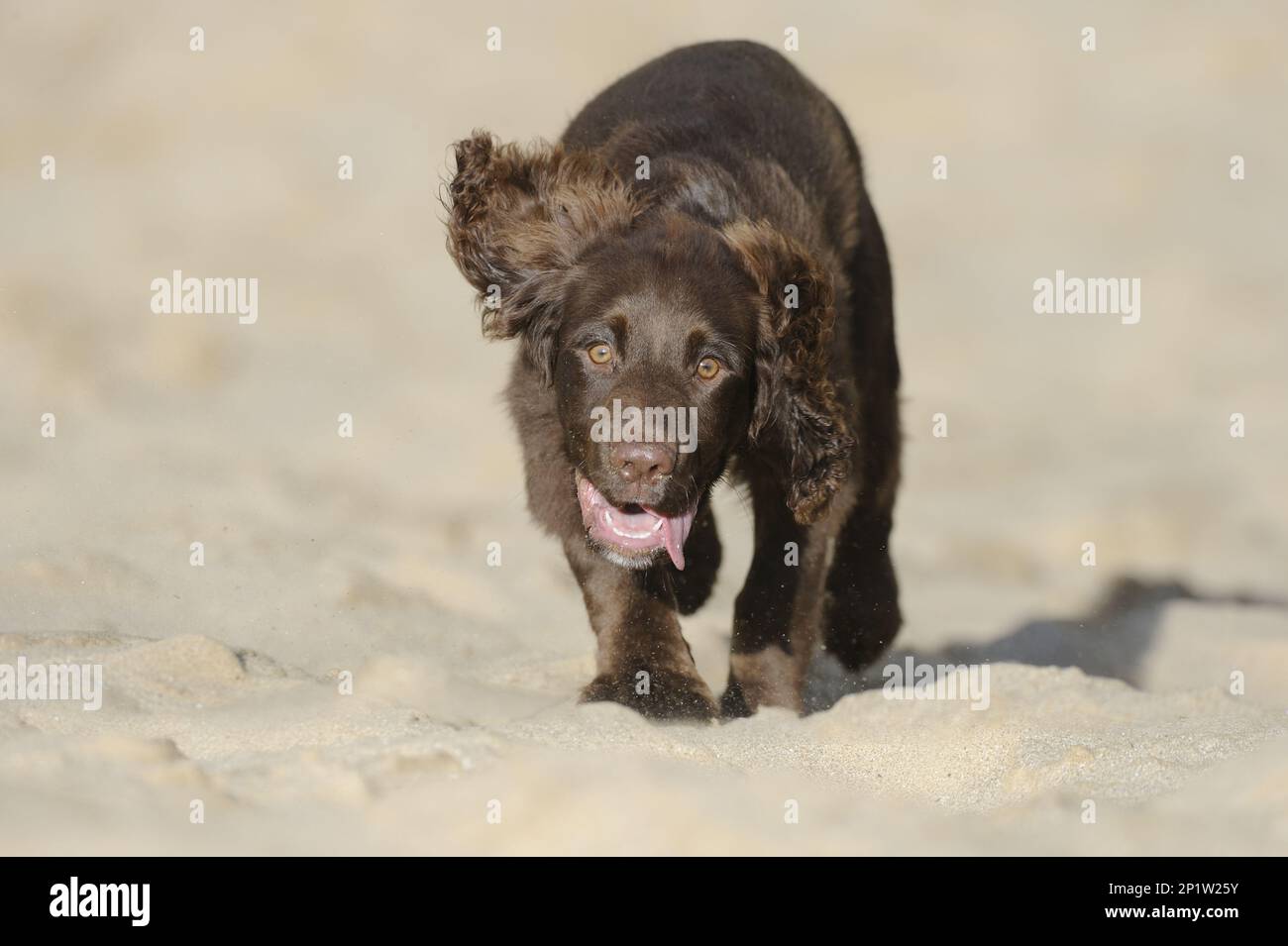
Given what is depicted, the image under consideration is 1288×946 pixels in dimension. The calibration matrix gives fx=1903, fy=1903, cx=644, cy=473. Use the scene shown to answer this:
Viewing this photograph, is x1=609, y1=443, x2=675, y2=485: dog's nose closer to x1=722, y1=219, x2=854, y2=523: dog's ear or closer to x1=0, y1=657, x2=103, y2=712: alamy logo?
x1=722, y1=219, x2=854, y2=523: dog's ear

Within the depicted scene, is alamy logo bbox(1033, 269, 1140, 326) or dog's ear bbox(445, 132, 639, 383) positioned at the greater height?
alamy logo bbox(1033, 269, 1140, 326)

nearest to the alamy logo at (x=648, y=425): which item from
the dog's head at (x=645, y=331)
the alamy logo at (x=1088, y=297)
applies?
the dog's head at (x=645, y=331)

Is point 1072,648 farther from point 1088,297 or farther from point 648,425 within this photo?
point 1088,297

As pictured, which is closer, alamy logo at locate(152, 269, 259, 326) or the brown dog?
the brown dog

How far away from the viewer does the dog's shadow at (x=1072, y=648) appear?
7.06m

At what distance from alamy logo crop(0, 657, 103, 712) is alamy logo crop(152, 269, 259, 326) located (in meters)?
7.18

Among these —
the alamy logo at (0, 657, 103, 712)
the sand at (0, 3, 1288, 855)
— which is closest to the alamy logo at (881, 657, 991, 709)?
the sand at (0, 3, 1288, 855)

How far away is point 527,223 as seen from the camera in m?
5.62

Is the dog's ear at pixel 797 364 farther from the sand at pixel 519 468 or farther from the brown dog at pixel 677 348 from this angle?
the sand at pixel 519 468

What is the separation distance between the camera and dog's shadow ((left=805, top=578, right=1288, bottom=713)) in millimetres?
7059
